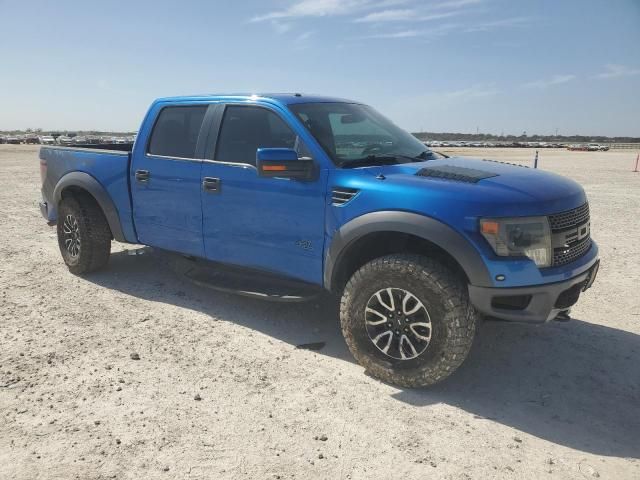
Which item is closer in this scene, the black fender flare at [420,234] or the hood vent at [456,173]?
the black fender flare at [420,234]

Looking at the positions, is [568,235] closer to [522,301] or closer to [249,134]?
[522,301]

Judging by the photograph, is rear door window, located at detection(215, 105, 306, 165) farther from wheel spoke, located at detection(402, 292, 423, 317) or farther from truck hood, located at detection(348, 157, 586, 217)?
wheel spoke, located at detection(402, 292, 423, 317)

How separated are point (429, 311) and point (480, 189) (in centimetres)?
83

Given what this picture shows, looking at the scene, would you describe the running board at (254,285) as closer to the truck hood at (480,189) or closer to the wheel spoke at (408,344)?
the wheel spoke at (408,344)

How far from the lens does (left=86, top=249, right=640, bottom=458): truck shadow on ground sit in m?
2.98

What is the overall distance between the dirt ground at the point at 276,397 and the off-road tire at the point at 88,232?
461mm

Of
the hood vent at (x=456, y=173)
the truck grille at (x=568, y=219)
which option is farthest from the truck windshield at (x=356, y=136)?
the truck grille at (x=568, y=219)

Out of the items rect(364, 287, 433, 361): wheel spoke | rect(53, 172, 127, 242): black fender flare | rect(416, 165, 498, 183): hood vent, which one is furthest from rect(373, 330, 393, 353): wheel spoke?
rect(53, 172, 127, 242): black fender flare

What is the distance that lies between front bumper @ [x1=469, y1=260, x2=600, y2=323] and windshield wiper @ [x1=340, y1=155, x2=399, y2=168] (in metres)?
1.23

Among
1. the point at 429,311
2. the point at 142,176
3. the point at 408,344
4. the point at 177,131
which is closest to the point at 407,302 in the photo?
the point at 429,311

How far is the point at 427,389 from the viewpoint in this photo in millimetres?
3389

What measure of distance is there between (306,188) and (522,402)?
6.77 ft

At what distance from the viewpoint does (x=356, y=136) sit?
13.5 ft

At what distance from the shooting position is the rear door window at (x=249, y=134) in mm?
4000
